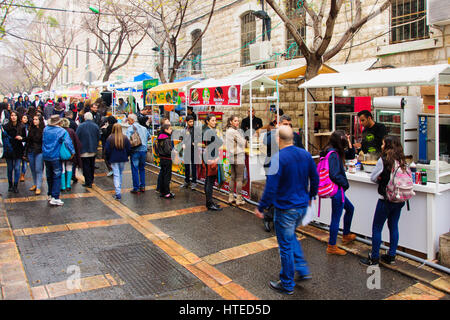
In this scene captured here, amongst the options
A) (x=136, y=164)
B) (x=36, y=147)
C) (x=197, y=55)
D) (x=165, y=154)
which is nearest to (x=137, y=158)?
(x=136, y=164)

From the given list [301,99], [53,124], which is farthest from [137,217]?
[301,99]

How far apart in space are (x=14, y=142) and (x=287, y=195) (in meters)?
7.56

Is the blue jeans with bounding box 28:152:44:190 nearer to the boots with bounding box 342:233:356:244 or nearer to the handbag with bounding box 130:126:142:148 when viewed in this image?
the handbag with bounding box 130:126:142:148

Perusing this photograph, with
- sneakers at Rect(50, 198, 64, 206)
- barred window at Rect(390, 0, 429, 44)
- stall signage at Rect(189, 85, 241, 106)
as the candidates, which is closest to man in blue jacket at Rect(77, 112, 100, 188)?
sneakers at Rect(50, 198, 64, 206)

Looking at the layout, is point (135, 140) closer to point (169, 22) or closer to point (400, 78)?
point (400, 78)

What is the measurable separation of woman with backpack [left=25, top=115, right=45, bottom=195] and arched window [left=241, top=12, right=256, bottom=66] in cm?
1084

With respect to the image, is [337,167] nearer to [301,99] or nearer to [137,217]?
[137,217]

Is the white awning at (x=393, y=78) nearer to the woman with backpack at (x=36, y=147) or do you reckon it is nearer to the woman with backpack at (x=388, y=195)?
the woman with backpack at (x=388, y=195)

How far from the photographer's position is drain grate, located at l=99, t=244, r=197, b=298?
4859 millimetres

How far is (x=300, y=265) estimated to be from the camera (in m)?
4.95

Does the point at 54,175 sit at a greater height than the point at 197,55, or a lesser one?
lesser

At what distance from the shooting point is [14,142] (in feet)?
31.4

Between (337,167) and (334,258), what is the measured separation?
4.29 feet

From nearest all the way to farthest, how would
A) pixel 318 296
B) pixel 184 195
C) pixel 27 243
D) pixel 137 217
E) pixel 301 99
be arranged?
pixel 318 296 → pixel 27 243 → pixel 137 217 → pixel 184 195 → pixel 301 99
